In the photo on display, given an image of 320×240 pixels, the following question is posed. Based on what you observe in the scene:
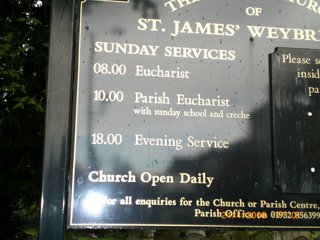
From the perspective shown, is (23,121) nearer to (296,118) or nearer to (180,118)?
(180,118)

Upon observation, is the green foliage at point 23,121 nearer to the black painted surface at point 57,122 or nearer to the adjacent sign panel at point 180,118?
the black painted surface at point 57,122

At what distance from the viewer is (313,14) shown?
13.6 feet

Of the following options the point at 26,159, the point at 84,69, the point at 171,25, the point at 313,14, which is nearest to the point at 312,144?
the point at 313,14

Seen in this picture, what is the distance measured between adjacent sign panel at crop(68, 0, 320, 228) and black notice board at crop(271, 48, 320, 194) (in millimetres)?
40

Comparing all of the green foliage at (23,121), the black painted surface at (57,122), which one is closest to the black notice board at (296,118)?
the black painted surface at (57,122)

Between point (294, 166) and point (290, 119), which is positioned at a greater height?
point (290, 119)

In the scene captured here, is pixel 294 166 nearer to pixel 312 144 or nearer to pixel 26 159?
pixel 312 144

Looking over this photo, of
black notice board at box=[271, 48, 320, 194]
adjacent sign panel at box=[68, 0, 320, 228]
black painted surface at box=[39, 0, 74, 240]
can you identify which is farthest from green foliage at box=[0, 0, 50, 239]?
black notice board at box=[271, 48, 320, 194]

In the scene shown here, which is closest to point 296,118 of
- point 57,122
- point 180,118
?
point 180,118

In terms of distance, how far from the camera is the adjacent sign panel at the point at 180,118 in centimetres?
354

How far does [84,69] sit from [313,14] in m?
2.11

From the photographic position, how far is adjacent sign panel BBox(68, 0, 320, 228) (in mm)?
3545

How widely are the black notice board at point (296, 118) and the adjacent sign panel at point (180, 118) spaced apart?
0.04 metres

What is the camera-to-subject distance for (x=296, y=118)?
384cm
